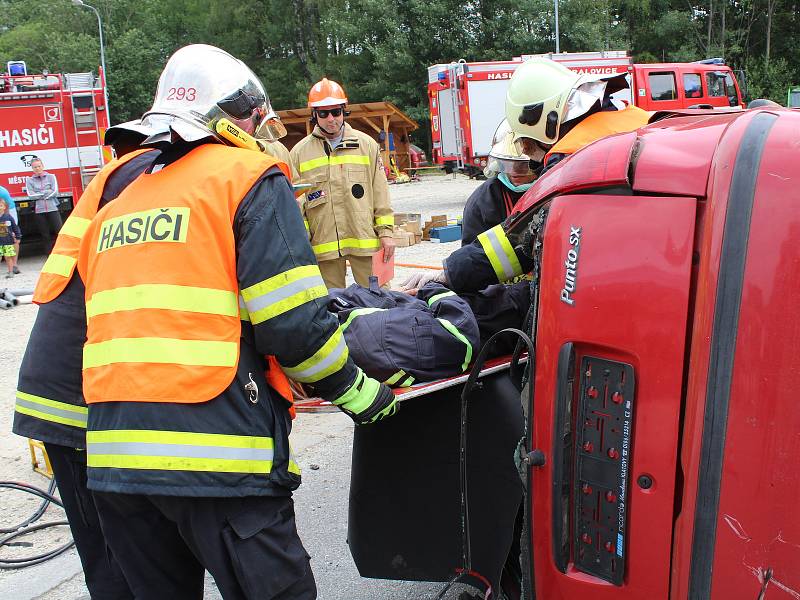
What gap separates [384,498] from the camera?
2.74 m

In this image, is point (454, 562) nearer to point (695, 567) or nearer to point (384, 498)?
point (384, 498)

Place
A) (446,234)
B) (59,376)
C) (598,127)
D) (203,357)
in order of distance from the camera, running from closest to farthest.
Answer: (203,357)
(59,376)
(598,127)
(446,234)

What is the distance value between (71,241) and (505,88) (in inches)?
670

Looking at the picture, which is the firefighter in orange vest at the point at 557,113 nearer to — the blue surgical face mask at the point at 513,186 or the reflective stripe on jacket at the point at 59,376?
the blue surgical face mask at the point at 513,186

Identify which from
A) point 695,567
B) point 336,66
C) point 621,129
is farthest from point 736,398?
point 336,66

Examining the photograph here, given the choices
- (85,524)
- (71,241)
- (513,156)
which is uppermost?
(513,156)

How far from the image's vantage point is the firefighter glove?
2311 mm

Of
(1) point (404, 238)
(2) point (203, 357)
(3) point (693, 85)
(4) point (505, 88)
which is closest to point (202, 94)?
(2) point (203, 357)

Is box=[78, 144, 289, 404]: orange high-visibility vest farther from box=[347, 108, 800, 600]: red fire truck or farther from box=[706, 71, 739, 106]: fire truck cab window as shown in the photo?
box=[706, 71, 739, 106]: fire truck cab window

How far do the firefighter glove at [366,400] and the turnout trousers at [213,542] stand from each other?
303 millimetres

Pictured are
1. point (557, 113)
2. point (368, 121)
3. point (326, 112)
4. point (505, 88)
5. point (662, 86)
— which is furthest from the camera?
point (368, 121)

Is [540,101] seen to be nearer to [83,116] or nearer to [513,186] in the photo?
[513,186]

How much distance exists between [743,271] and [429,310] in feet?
4.38

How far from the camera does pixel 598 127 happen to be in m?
3.23
